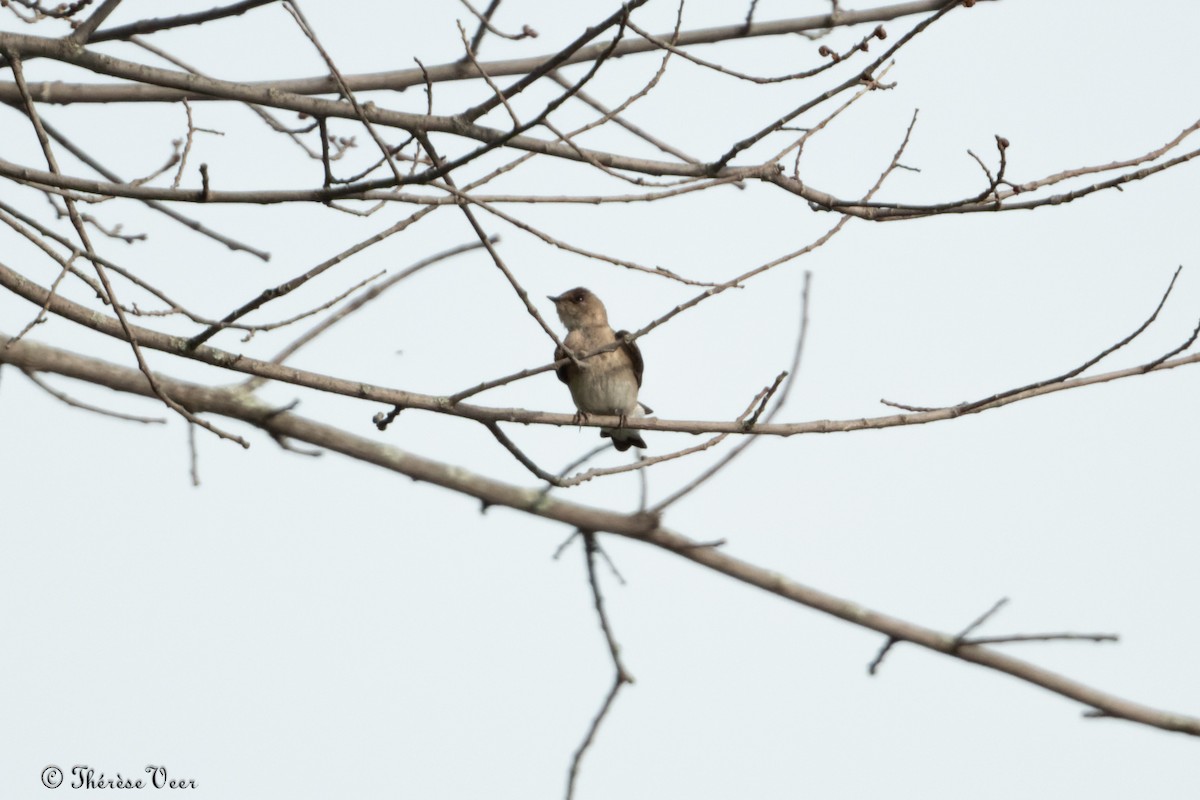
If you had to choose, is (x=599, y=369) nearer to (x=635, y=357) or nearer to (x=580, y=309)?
(x=635, y=357)

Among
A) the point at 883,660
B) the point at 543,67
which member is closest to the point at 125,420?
the point at 543,67

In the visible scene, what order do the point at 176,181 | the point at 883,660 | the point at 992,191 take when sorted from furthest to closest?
the point at 883,660
the point at 992,191
the point at 176,181

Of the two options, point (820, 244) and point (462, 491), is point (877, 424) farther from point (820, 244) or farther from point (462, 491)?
point (462, 491)

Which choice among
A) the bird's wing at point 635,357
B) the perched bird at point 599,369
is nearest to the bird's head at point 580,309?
the perched bird at point 599,369

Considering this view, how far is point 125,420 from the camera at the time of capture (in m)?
5.03

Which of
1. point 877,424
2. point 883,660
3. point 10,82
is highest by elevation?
point 10,82

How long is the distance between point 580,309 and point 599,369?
29.5 inches

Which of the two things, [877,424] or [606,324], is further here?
[606,324]

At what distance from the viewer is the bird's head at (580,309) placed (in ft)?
27.3

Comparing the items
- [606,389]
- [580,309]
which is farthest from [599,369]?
[580,309]

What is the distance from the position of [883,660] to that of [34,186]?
3.52m

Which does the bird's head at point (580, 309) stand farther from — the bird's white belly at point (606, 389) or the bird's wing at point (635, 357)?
the bird's white belly at point (606, 389)

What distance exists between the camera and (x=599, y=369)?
771cm

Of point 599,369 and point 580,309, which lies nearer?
point 599,369
